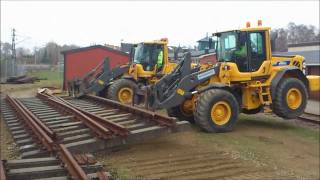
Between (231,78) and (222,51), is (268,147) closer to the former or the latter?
Answer: (231,78)

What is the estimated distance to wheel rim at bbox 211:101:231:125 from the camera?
13.1 meters

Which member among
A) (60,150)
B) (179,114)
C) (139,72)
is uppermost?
(139,72)

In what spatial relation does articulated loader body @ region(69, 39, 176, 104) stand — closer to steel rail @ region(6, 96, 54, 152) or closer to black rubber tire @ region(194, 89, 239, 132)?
black rubber tire @ region(194, 89, 239, 132)

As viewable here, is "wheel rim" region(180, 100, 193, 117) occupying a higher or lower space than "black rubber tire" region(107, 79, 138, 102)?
lower

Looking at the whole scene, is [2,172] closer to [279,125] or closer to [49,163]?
[49,163]

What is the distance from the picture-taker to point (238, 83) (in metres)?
13.9

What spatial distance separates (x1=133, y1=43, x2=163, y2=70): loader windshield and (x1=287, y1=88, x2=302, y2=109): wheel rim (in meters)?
6.85

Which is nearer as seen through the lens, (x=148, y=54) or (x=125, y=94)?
→ (x=125, y=94)

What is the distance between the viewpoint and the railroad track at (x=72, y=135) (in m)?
7.02

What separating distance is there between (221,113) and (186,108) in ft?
5.10

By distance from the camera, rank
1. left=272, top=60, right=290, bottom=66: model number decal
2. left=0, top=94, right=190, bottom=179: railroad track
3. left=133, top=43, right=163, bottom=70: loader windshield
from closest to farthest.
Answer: left=0, top=94, right=190, bottom=179: railroad track, left=272, top=60, right=290, bottom=66: model number decal, left=133, top=43, right=163, bottom=70: loader windshield

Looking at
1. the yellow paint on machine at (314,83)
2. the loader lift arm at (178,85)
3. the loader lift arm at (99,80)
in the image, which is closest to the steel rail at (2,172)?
the loader lift arm at (178,85)

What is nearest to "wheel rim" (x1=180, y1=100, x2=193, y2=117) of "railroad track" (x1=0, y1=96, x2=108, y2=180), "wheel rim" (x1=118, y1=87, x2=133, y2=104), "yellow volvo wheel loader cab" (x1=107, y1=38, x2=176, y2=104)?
"yellow volvo wheel loader cab" (x1=107, y1=38, x2=176, y2=104)

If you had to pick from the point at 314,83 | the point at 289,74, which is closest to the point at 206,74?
the point at 289,74
